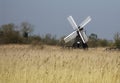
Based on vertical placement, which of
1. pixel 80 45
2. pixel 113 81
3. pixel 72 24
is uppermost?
pixel 72 24

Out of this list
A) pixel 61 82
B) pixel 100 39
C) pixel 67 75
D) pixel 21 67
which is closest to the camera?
pixel 61 82

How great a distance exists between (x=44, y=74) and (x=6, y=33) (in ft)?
143

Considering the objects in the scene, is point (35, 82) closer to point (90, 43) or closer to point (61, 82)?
point (61, 82)

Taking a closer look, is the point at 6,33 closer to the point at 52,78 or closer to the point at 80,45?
the point at 80,45

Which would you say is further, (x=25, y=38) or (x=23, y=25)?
(x=23, y=25)

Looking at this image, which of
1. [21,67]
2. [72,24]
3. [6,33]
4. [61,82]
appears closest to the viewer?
[61,82]

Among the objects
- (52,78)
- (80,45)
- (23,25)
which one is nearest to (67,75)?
(52,78)

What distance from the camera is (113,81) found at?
7.71 meters

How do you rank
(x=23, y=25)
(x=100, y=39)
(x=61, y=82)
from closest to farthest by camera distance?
(x=61, y=82) → (x=100, y=39) → (x=23, y=25)

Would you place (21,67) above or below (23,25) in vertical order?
below

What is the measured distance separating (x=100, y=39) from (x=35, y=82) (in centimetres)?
4887

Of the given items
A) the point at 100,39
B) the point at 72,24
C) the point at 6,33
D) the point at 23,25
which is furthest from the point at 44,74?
the point at 23,25

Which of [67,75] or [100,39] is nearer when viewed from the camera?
[67,75]

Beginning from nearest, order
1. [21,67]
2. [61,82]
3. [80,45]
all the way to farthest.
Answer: [61,82], [21,67], [80,45]
